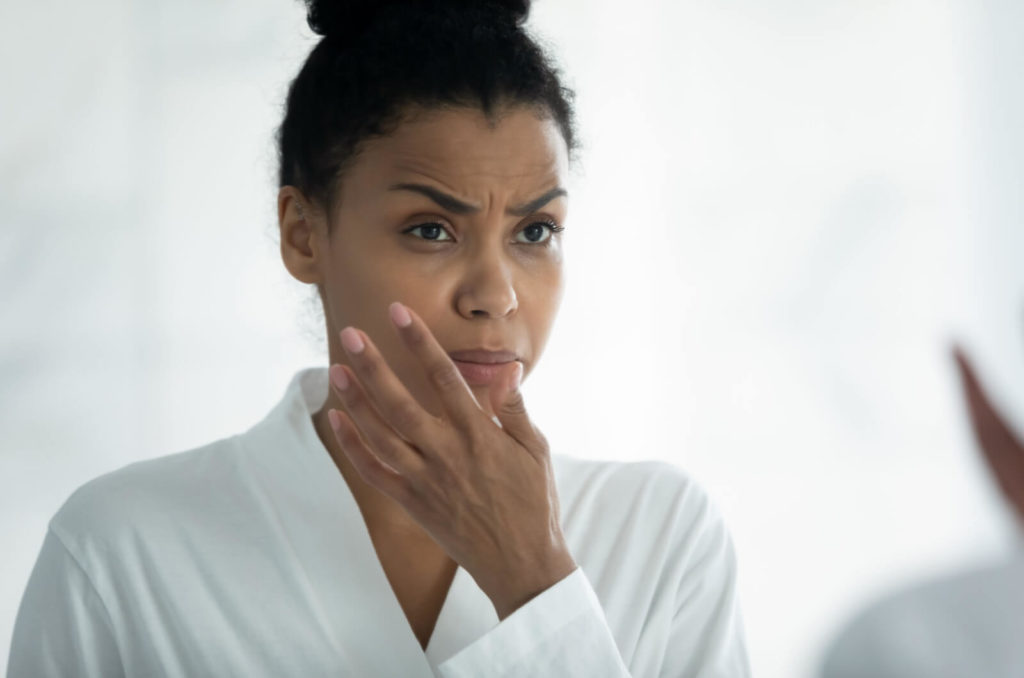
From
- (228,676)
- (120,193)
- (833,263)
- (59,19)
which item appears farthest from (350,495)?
(833,263)

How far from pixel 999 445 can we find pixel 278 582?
31.0 inches

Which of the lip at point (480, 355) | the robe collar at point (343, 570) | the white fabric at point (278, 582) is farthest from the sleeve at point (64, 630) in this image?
the lip at point (480, 355)

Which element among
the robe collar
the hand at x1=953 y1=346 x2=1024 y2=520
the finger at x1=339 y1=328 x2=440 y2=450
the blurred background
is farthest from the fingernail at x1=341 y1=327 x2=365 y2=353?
the blurred background

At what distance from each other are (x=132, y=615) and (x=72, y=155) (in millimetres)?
742

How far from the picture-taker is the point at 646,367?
184cm

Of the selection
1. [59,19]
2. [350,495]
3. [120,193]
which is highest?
[59,19]

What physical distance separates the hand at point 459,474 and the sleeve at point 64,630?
12.8 inches

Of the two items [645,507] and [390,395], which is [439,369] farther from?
[645,507]

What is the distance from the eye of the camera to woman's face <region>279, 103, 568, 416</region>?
3.09 feet

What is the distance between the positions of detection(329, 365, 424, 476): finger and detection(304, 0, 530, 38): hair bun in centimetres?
39

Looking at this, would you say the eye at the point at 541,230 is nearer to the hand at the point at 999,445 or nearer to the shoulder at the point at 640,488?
the shoulder at the point at 640,488

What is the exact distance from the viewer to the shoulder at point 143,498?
3.25 ft

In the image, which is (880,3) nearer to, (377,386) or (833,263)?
(833,263)

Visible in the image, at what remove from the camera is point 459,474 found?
83cm
